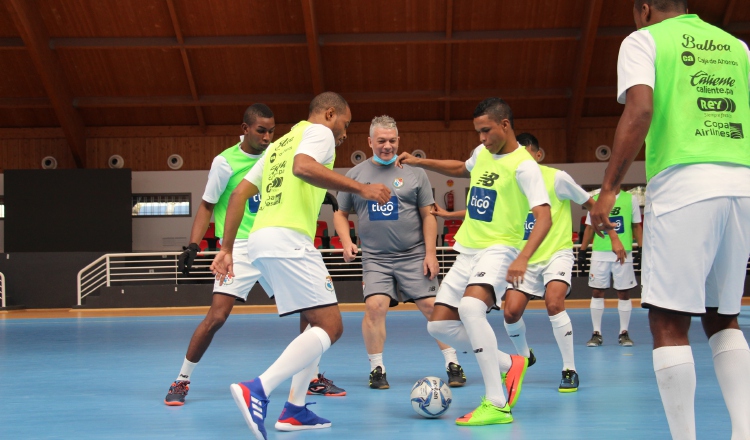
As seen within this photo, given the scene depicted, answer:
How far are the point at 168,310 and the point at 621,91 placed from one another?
13424 millimetres

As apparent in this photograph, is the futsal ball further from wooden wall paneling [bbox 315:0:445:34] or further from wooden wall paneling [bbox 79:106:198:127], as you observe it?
wooden wall paneling [bbox 79:106:198:127]

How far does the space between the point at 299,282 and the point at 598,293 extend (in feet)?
17.8

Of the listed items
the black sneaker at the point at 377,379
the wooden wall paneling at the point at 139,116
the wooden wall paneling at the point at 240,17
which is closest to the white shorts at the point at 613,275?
the black sneaker at the point at 377,379

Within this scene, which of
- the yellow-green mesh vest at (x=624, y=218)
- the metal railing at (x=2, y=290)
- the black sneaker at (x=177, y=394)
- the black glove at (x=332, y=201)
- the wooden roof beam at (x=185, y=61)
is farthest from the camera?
the wooden roof beam at (x=185, y=61)

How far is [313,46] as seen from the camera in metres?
18.5

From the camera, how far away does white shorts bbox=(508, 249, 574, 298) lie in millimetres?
→ 5414

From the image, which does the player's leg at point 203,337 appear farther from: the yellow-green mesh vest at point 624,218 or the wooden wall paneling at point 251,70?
the wooden wall paneling at point 251,70

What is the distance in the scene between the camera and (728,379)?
2.82 m

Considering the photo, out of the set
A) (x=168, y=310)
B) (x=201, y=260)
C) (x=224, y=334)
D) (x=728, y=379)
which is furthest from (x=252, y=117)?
(x=201, y=260)

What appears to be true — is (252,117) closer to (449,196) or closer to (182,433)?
(182,433)

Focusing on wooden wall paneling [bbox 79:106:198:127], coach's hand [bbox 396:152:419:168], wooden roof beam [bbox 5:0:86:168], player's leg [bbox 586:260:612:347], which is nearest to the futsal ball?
coach's hand [bbox 396:152:419:168]

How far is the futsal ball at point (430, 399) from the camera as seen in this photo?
419 cm

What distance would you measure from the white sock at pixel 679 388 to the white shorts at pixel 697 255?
0.62 feet

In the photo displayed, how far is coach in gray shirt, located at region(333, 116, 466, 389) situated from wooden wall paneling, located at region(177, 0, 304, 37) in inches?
524
